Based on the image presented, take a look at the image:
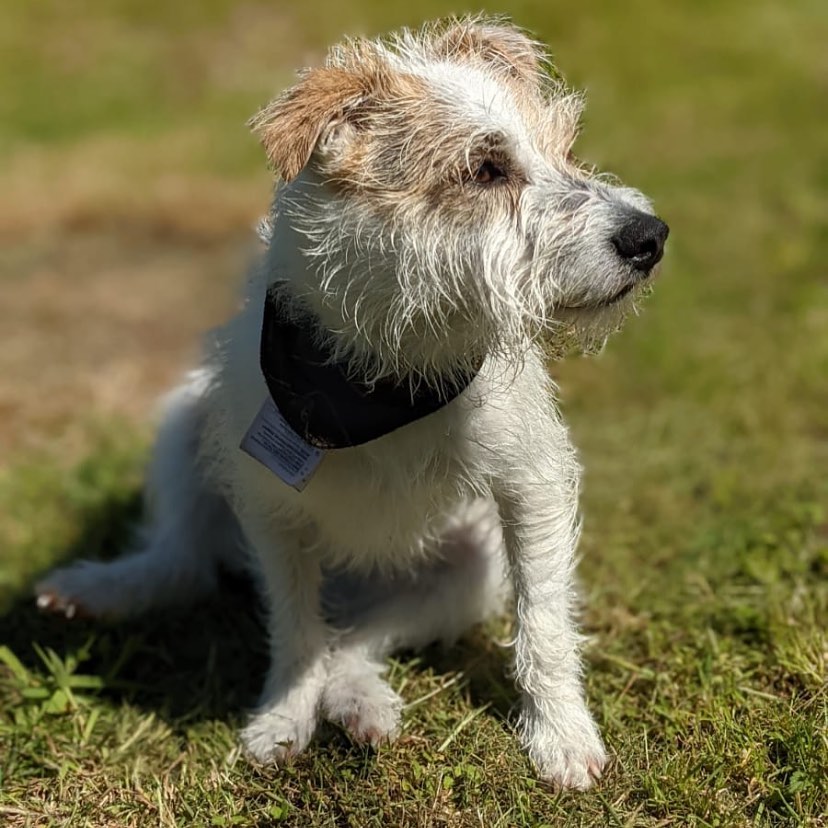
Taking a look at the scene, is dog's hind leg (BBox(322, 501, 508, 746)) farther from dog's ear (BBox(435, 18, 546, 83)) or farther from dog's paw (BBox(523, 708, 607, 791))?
dog's ear (BBox(435, 18, 546, 83))

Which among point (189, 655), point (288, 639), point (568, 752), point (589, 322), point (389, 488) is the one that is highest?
point (589, 322)

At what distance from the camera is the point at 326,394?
3.14 meters

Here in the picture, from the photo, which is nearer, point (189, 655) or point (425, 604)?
point (425, 604)

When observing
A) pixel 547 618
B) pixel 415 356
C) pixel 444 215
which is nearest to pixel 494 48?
pixel 444 215

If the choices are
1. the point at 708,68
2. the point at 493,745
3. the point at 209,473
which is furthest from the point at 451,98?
the point at 708,68

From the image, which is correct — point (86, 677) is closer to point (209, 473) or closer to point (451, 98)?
point (209, 473)

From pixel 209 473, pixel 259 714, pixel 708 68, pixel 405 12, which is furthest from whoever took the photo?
pixel 405 12

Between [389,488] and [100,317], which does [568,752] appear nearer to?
[389,488]

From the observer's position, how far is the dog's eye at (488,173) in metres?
2.88

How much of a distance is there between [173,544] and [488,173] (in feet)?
7.50

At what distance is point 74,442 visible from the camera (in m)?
6.32

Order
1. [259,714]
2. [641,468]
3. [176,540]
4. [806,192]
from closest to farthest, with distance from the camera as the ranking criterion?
[259,714], [176,540], [641,468], [806,192]

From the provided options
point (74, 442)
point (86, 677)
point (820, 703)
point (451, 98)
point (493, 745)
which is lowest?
point (74, 442)

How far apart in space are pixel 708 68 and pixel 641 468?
30.6ft
